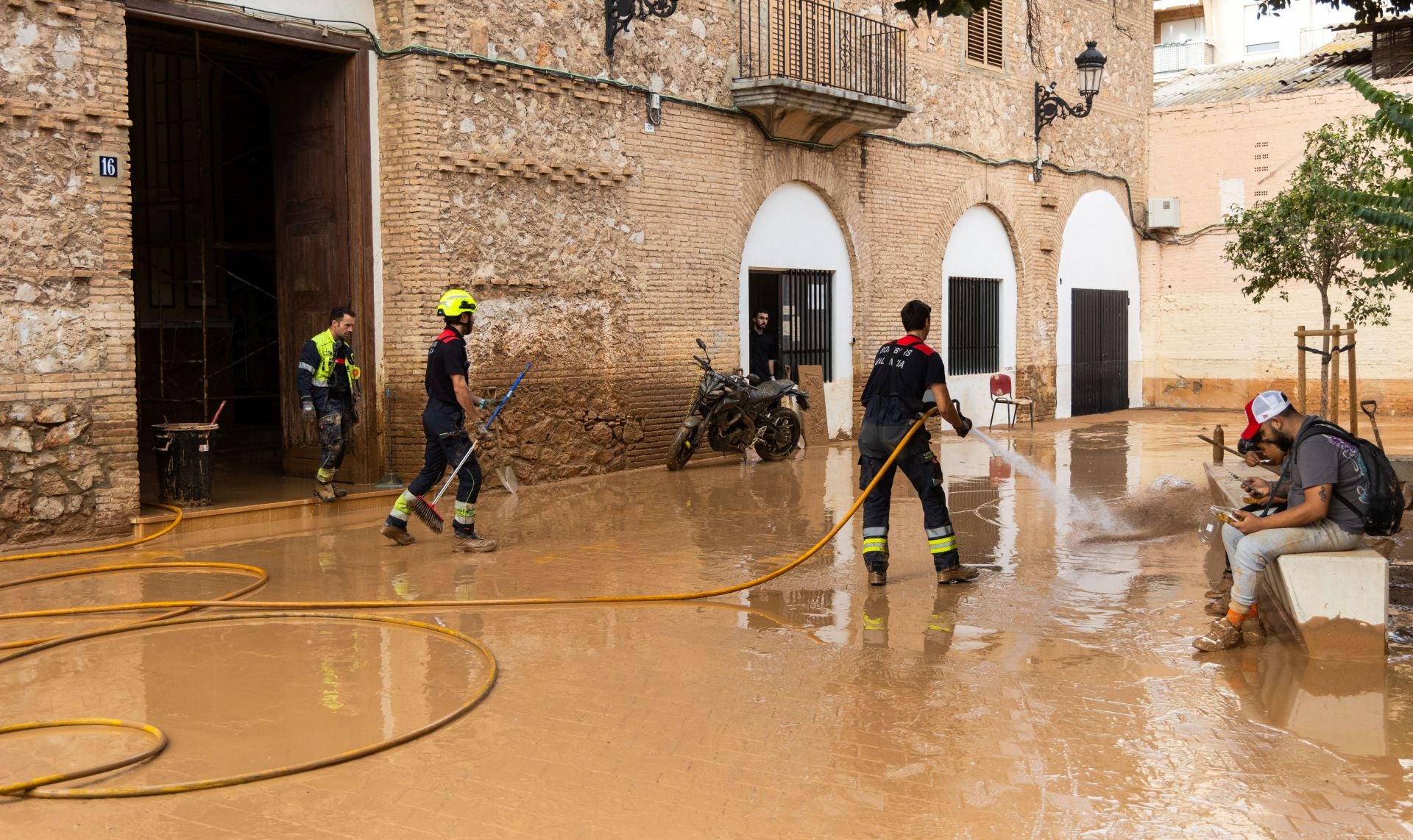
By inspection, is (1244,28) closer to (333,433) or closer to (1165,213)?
(1165,213)

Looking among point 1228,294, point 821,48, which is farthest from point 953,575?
point 1228,294

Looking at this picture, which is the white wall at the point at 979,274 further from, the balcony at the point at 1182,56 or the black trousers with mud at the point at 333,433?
the balcony at the point at 1182,56

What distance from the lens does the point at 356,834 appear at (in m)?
4.19

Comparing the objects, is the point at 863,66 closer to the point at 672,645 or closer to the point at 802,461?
the point at 802,461

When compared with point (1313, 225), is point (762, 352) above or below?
below

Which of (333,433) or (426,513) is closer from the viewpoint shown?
(426,513)

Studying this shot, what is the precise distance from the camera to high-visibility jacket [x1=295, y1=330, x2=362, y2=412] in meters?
10.8

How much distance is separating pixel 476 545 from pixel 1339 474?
5.52m

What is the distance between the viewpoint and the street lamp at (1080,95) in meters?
19.8

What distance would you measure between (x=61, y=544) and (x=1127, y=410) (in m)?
19.5

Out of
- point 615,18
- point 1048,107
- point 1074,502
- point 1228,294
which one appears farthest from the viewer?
point 1228,294

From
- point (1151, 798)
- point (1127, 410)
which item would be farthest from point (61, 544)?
point (1127, 410)

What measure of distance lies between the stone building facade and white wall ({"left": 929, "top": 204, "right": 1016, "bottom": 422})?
4.40 ft

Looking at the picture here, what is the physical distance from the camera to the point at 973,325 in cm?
2031
